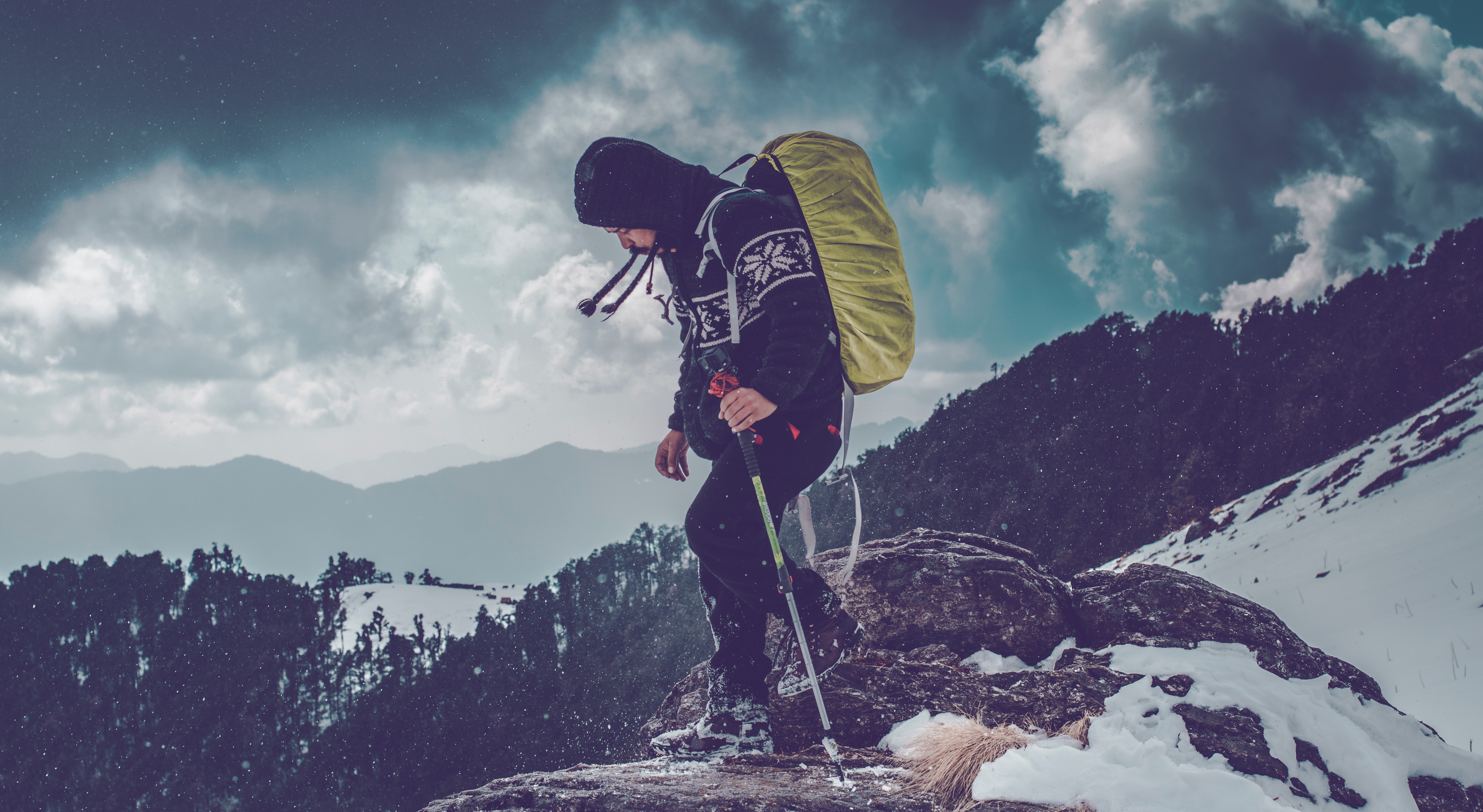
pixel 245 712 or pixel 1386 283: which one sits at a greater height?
pixel 1386 283

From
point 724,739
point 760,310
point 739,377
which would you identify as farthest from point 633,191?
point 724,739

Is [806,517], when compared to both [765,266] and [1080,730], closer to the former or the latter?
[765,266]

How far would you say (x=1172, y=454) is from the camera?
50.8 metres

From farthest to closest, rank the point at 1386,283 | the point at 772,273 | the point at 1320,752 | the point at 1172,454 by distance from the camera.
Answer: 1. the point at 1172,454
2. the point at 1386,283
3. the point at 1320,752
4. the point at 772,273

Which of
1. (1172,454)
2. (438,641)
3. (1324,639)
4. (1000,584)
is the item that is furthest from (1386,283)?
(438,641)

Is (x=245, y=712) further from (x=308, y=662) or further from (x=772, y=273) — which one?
(x=772, y=273)

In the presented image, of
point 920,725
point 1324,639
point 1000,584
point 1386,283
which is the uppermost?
point 1386,283

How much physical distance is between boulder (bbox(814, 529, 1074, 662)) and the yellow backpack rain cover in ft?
8.50

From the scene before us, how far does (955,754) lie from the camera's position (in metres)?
2.83

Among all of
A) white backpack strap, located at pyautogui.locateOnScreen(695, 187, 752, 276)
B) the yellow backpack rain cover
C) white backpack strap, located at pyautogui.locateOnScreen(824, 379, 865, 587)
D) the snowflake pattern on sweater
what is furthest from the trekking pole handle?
white backpack strap, located at pyautogui.locateOnScreen(695, 187, 752, 276)

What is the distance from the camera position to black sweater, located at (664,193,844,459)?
2.86 meters

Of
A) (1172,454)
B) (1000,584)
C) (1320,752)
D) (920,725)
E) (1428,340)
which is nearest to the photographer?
(1320,752)

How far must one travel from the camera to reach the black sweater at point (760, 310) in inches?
113

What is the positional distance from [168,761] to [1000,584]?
98905 millimetres
